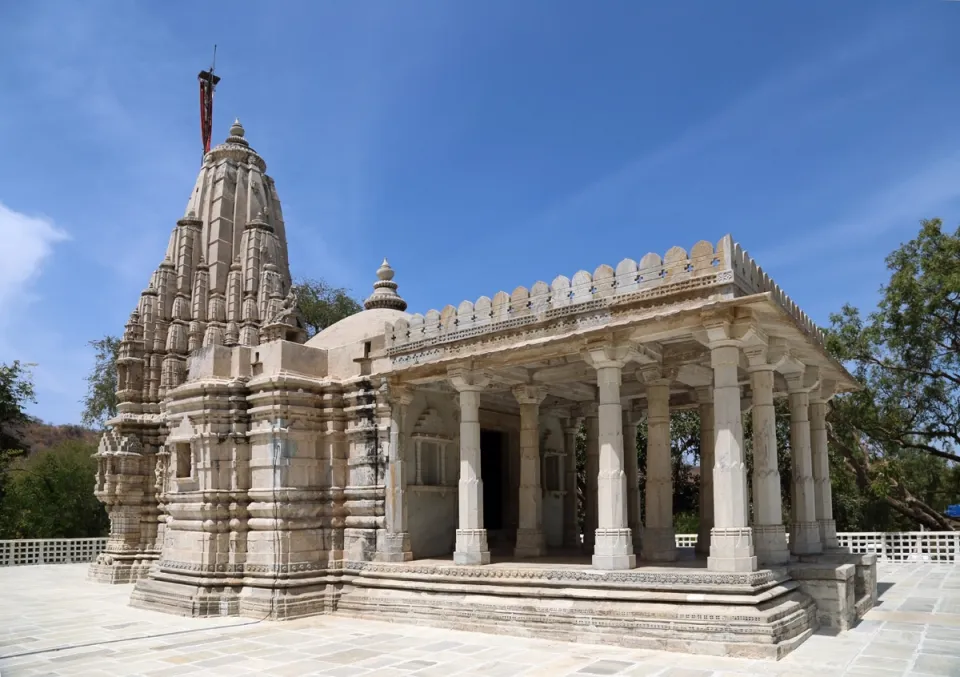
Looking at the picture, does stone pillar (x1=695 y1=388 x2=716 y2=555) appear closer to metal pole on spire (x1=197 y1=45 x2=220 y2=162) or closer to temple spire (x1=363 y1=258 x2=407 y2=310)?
temple spire (x1=363 y1=258 x2=407 y2=310)

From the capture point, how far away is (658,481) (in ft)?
45.8

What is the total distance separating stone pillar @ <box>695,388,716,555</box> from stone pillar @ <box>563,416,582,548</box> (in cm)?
428

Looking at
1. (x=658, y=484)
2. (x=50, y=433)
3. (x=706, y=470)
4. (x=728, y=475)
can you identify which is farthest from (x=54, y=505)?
(x=50, y=433)

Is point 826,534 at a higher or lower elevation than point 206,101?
lower

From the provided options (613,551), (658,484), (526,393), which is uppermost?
(526,393)

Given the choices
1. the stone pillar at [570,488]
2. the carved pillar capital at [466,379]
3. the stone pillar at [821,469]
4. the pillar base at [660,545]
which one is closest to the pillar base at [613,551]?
the pillar base at [660,545]

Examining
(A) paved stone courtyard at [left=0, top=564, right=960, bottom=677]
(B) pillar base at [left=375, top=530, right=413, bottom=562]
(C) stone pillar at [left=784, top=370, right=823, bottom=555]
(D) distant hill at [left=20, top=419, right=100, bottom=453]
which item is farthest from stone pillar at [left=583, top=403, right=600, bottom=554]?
(D) distant hill at [left=20, top=419, right=100, bottom=453]

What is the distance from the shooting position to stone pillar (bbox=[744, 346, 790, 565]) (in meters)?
12.1

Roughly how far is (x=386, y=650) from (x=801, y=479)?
8497mm

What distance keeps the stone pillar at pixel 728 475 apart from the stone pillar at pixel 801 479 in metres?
4.14

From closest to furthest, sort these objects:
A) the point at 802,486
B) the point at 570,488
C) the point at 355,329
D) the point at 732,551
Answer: the point at 732,551 < the point at 802,486 < the point at 355,329 < the point at 570,488

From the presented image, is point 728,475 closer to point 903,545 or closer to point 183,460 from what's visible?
point 183,460

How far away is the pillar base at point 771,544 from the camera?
39.4 ft

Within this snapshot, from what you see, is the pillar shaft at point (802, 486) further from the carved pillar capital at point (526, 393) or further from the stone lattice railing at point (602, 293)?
the carved pillar capital at point (526, 393)
